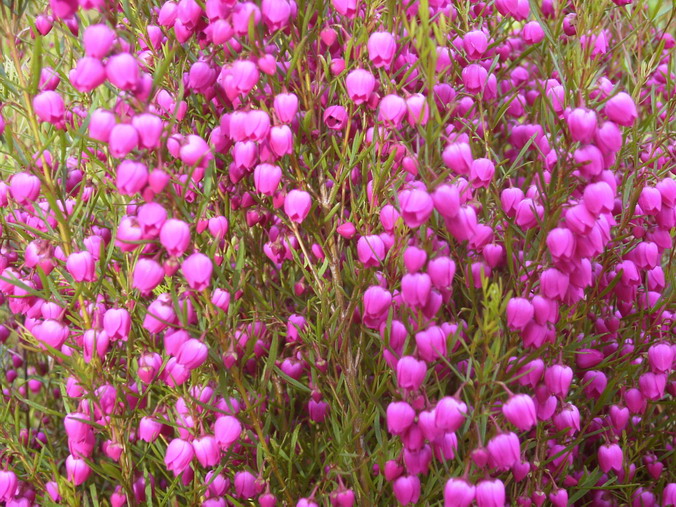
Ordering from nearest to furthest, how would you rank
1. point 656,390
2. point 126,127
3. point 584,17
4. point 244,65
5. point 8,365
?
point 126,127, point 244,65, point 584,17, point 656,390, point 8,365

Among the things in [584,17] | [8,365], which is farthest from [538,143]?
[8,365]

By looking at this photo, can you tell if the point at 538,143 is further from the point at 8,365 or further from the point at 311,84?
the point at 8,365

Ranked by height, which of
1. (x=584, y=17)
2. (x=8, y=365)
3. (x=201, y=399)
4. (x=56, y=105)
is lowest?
(x=8, y=365)

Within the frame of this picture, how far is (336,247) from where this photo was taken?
1.03 m

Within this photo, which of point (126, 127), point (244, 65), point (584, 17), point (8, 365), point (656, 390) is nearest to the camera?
point (126, 127)

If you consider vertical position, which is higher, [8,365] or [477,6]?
[477,6]

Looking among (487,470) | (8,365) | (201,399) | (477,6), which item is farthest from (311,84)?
(8,365)

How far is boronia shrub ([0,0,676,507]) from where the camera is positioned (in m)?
0.80

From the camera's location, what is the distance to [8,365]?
5.30ft

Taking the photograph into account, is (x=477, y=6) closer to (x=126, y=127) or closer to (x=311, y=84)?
(x=311, y=84)

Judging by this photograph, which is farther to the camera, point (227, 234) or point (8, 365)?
point (8, 365)

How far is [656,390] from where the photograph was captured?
106 centimetres

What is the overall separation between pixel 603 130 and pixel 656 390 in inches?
17.9

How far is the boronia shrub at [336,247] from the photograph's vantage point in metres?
0.80
